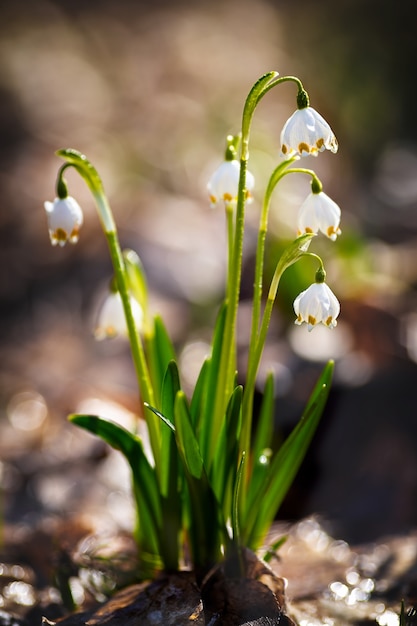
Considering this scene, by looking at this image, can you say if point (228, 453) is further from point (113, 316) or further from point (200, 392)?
point (113, 316)

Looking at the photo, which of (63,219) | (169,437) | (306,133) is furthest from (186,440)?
(306,133)

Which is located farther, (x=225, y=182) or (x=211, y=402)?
(x=211, y=402)

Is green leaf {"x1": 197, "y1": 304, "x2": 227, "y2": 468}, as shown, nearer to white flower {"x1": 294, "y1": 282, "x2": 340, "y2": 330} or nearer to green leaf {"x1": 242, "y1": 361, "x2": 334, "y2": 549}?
green leaf {"x1": 242, "y1": 361, "x2": 334, "y2": 549}

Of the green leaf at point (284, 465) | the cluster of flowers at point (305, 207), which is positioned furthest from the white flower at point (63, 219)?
the green leaf at point (284, 465)

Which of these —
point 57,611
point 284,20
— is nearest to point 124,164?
point 57,611

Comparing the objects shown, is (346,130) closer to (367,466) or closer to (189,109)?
(189,109)

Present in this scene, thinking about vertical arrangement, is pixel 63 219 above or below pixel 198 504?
above
